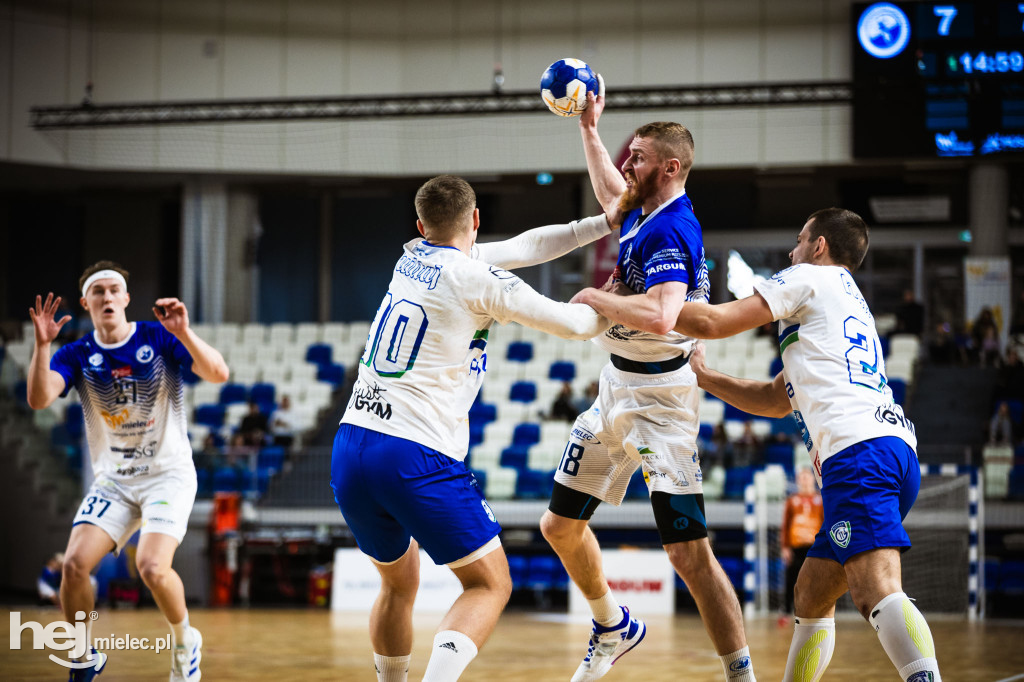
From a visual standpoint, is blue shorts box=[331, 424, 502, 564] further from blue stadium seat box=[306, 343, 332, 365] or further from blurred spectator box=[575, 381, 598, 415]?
blue stadium seat box=[306, 343, 332, 365]

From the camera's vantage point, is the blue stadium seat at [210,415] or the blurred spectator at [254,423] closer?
the blurred spectator at [254,423]

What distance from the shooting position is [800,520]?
40.4 ft

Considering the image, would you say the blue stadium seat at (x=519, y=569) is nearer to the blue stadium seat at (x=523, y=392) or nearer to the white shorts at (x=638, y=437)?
the blue stadium seat at (x=523, y=392)

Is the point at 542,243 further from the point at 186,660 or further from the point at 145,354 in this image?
the point at 186,660

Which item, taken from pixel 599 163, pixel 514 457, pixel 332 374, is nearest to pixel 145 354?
pixel 599 163

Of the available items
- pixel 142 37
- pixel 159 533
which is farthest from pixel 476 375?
pixel 142 37

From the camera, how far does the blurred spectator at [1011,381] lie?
49.8 feet

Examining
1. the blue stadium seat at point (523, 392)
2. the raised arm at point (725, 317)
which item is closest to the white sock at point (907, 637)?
the raised arm at point (725, 317)

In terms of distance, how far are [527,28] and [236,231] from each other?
7.26 m

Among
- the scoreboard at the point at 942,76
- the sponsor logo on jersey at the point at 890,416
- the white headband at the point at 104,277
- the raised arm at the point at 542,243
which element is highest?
the scoreboard at the point at 942,76

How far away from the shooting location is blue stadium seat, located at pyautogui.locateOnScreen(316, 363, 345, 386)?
18.0m

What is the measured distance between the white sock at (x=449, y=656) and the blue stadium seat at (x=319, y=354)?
15.0 meters

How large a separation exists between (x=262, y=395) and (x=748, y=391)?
13.7 metres

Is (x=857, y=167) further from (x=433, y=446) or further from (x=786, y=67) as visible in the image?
(x=433, y=446)
